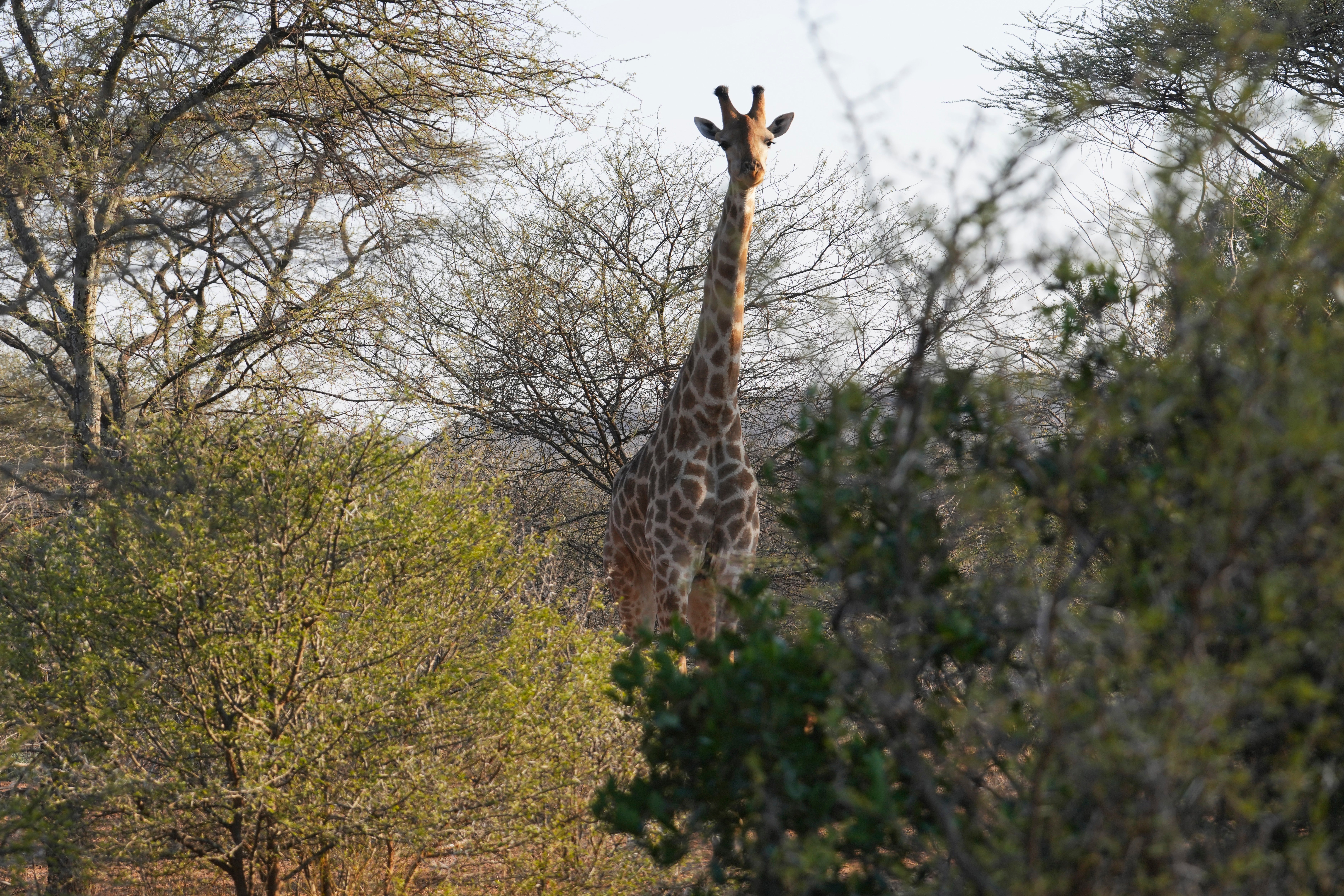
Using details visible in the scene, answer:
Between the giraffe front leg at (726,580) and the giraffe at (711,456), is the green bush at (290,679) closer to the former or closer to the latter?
the giraffe front leg at (726,580)

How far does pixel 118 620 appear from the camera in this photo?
13.5 feet

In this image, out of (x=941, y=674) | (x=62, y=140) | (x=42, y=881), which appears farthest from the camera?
(x=62, y=140)

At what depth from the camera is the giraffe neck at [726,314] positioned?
17.5 feet

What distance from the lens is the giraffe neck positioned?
5.35 m

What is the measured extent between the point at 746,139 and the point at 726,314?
0.83 meters

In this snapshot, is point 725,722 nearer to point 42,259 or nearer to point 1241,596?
point 1241,596

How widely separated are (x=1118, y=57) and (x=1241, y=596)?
793cm

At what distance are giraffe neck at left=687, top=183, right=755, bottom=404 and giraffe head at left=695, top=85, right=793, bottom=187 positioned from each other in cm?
20

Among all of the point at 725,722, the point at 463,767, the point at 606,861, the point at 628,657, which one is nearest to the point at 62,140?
the point at 463,767

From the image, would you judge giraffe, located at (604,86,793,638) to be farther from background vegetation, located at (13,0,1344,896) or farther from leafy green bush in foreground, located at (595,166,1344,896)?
leafy green bush in foreground, located at (595,166,1344,896)

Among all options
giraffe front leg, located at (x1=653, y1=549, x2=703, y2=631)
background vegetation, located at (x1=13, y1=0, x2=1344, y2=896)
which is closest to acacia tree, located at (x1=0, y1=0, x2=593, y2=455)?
background vegetation, located at (x1=13, y1=0, x2=1344, y2=896)

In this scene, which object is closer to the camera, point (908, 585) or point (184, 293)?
point (908, 585)

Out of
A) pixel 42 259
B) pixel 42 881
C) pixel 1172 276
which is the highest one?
pixel 42 259

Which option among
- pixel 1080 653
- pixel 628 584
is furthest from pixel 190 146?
pixel 1080 653
